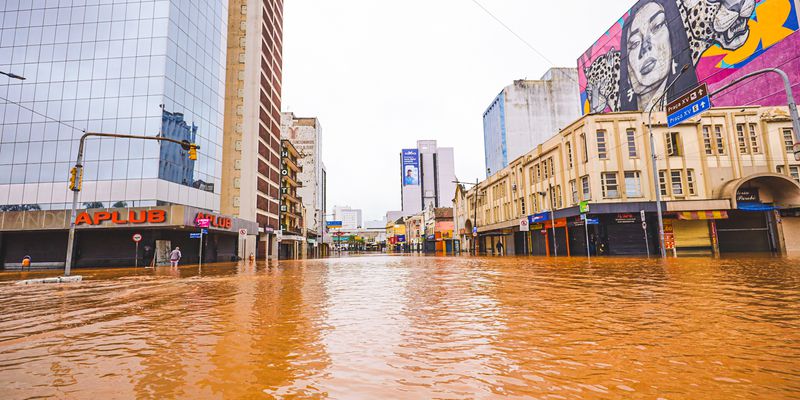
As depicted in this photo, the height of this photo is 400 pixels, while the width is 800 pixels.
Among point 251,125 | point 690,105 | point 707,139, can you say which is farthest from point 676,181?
point 251,125

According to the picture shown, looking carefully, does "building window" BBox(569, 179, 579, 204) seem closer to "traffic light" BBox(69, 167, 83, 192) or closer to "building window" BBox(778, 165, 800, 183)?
"building window" BBox(778, 165, 800, 183)

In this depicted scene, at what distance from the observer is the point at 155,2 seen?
119 ft

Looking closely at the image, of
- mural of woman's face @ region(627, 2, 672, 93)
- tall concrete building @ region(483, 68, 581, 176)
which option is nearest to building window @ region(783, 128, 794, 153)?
mural of woman's face @ region(627, 2, 672, 93)

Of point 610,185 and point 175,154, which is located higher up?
point 175,154

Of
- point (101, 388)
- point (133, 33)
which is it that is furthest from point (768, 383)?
point (133, 33)

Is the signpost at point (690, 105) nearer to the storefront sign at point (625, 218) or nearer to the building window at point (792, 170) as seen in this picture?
the storefront sign at point (625, 218)

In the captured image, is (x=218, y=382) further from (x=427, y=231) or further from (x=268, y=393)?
(x=427, y=231)

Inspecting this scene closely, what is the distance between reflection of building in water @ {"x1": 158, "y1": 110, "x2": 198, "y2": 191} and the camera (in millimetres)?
34281

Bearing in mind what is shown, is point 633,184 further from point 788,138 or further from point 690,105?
point 690,105

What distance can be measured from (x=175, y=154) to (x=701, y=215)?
42836mm

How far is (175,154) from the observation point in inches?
1405

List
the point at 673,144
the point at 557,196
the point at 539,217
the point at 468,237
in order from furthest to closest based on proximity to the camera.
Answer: the point at 468,237 < the point at 539,217 < the point at 557,196 < the point at 673,144

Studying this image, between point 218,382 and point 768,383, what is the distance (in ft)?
12.6

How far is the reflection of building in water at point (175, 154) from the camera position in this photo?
34.3 m
